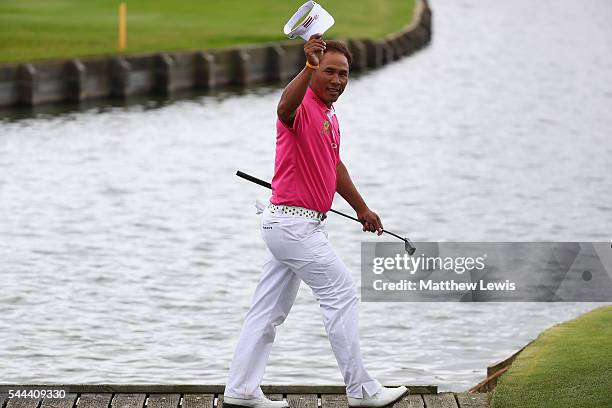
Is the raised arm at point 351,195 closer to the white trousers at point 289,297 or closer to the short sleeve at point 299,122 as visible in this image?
the white trousers at point 289,297

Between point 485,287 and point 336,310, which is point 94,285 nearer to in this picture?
point 485,287

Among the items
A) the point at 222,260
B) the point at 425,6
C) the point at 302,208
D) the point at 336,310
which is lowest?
the point at 425,6

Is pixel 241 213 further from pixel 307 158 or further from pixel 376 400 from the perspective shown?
pixel 307 158

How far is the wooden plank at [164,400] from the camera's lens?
9438 mm

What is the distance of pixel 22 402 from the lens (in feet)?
31.0

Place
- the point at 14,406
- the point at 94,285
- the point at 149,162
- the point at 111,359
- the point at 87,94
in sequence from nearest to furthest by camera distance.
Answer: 1. the point at 14,406
2. the point at 111,359
3. the point at 94,285
4. the point at 149,162
5. the point at 87,94

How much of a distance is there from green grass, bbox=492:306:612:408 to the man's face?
92.9 inches

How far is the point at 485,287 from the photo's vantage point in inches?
720

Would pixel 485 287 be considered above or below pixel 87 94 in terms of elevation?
above

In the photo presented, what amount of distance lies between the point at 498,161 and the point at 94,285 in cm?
1479

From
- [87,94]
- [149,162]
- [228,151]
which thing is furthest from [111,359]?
[87,94]

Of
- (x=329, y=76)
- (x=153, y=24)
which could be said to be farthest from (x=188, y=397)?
(x=153, y=24)

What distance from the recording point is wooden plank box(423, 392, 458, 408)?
9.53 m

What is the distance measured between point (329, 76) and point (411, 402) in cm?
229
